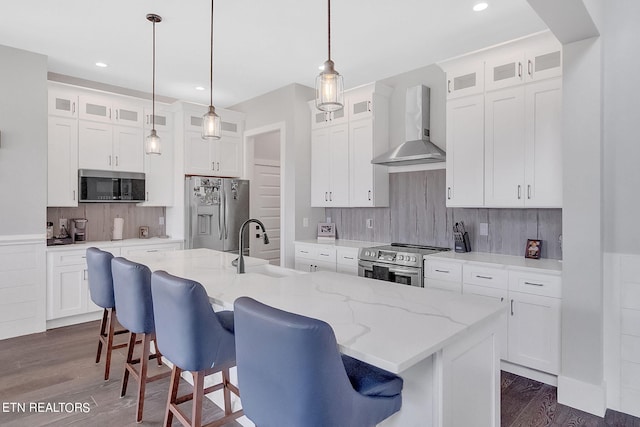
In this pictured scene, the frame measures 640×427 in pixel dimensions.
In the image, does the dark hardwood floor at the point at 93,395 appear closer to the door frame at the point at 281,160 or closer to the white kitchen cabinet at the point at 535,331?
the white kitchen cabinet at the point at 535,331

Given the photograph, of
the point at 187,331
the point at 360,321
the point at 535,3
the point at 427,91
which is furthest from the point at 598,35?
the point at 187,331

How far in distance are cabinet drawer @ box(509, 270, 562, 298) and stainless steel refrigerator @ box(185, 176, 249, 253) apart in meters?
3.39

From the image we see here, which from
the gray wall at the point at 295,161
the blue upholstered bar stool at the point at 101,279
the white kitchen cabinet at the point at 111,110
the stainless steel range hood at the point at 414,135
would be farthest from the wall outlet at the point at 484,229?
the white kitchen cabinet at the point at 111,110

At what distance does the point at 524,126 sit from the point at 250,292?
2.60m

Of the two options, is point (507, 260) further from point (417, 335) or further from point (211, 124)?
point (211, 124)

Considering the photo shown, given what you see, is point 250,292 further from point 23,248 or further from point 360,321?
point 23,248

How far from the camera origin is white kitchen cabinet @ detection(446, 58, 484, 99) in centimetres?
336

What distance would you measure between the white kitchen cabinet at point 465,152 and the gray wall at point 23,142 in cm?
414

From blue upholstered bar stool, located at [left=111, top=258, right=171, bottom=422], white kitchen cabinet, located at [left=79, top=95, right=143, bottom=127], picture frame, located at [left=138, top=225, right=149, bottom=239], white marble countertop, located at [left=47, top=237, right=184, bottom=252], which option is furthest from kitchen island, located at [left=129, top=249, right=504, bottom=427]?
white kitchen cabinet, located at [left=79, top=95, right=143, bottom=127]

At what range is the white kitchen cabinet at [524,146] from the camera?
295 centimetres

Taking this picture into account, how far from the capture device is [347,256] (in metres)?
4.19

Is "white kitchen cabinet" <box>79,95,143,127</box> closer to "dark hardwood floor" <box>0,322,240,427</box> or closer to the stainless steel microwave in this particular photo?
the stainless steel microwave

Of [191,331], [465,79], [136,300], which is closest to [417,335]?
[191,331]

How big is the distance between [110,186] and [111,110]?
93 centimetres
